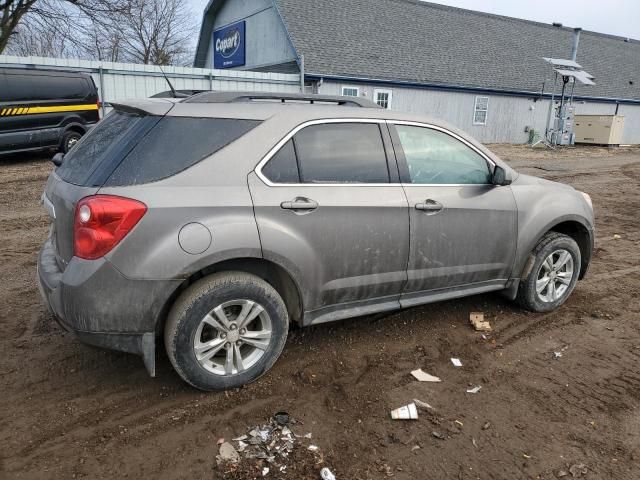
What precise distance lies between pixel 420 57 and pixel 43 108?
1652cm

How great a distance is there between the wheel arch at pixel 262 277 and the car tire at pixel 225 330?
0.05 m

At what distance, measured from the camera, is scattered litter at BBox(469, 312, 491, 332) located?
4.08 meters

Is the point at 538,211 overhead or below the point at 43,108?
below

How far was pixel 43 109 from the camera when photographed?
1183 centimetres

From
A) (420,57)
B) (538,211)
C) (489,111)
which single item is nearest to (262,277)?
(538,211)

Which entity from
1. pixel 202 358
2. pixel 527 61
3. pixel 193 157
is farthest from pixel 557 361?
pixel 527 61

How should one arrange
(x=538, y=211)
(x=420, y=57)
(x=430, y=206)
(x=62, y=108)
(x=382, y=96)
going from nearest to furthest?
(x=430, y=206) < (x=538, y=211) < (x=62, y=108) < (x=382, y=96) < (x=420, y=57)

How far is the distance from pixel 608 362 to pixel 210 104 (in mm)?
3316

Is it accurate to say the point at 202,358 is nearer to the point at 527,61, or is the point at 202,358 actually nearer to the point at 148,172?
the point at 148,172

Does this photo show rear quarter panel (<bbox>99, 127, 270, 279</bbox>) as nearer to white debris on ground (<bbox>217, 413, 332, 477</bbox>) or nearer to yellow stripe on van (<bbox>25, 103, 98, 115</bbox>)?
white debris on ground (<bbox>217, 413, 332, 477</bbox>)

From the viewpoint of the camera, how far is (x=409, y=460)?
2.59 meters

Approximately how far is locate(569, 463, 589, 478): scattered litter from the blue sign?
966 inches

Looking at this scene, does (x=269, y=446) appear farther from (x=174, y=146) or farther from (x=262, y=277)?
(x=174, y=146)

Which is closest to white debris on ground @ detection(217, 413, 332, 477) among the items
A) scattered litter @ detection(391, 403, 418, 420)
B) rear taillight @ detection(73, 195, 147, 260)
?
scattered litter @ detection(391, 403, 418, 420)
